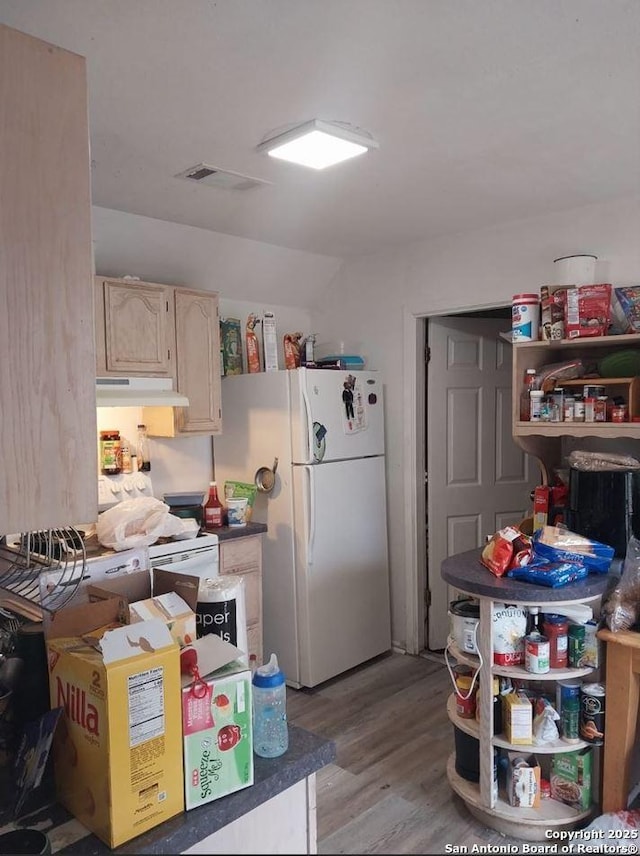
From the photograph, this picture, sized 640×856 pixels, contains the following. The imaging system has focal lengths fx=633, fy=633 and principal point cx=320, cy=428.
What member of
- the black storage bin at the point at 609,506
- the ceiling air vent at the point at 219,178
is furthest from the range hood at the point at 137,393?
the black storage bin at the point at 609,506

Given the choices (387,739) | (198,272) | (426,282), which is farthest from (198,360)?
(387,739)

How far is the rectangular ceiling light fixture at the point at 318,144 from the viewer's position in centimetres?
196

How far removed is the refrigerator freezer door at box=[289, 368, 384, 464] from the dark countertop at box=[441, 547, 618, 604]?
1.20m

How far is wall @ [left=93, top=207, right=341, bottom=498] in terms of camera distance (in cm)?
304

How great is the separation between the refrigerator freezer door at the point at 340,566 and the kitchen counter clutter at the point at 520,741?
1.21m

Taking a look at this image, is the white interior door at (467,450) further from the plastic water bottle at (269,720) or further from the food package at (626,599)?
the plastic water bottle at (269,720)

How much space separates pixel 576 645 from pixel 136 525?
184 centimetres

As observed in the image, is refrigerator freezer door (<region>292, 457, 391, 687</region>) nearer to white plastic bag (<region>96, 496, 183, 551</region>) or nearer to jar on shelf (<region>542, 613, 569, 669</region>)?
white plastic bag (<region>96, 496, 183, 551</region>)

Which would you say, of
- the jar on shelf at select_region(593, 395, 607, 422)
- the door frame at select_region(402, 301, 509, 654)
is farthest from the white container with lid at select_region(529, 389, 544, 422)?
the door frame at select_region(402, 301, 509, 654)

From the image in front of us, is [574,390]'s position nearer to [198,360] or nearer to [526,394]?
[526,394]

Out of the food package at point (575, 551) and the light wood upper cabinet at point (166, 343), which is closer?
the food package at point (575, 551)

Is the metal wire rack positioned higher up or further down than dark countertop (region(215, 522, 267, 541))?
higher up

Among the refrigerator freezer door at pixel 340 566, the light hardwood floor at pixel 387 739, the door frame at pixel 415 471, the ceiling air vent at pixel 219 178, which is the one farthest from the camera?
the door frame at pixel 415 471

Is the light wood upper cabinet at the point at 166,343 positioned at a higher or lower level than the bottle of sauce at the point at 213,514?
higher
